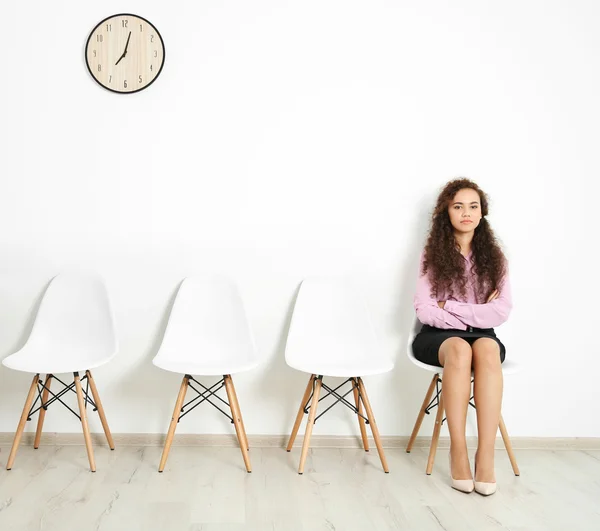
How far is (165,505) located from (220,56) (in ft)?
6.12

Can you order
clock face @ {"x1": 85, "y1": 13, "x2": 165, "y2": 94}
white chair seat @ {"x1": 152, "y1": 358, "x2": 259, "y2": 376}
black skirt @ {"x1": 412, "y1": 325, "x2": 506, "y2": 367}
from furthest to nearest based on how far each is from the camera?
clock face @ {"x1": 85, "y1": 13, "x2": 165, "y2": 94}, black skirt @ {"x1": 412, "y1": 325, "x2": 506, "y2": 367}, white chair seat @ {"x1": 152, "y1": 358, "x2": 259, "y2": 376}

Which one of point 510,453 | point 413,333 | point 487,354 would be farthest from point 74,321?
point 510,453

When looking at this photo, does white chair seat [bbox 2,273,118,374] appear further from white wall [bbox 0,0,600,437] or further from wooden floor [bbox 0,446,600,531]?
wooden floor [bbox 0,446,600,531]

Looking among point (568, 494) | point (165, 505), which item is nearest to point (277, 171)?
point (165, 505)

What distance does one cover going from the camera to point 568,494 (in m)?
2.34

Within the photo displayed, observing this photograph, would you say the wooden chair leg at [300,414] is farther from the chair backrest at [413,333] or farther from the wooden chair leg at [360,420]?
the chair backrest at [413,333]

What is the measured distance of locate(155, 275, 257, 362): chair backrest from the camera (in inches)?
105

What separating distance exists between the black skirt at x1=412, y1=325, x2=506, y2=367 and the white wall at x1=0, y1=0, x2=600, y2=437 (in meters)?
0.27

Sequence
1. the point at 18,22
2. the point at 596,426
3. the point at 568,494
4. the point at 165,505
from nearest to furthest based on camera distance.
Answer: the point at 165,505
the point at 568,494
the point at 18,22
the point at 596,426

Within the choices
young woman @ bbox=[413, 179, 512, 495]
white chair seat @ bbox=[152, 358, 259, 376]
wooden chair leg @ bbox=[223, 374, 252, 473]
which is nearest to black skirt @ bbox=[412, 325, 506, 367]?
young woman @ bbox=[413, 179, 512, 495]

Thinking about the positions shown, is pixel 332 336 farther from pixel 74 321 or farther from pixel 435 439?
pixel 74 321

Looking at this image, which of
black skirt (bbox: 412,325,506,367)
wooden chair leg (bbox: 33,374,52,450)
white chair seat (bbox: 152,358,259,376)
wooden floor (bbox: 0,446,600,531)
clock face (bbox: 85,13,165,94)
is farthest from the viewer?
clock face (bbox: 85,13,165,94)

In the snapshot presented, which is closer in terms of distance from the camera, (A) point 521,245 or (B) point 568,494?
(B) point 568,494

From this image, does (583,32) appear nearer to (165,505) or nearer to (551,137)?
(551,137)
